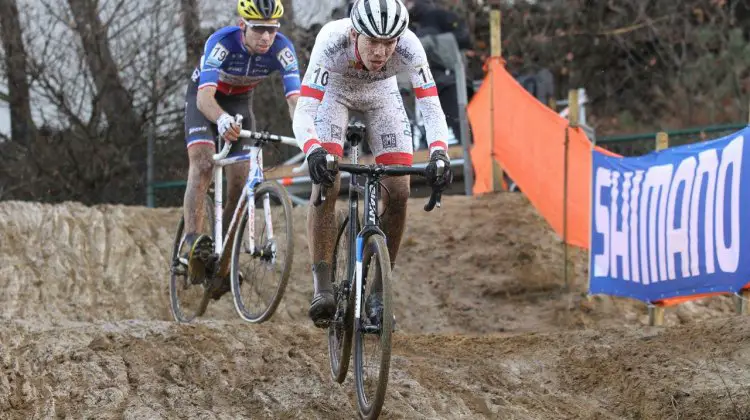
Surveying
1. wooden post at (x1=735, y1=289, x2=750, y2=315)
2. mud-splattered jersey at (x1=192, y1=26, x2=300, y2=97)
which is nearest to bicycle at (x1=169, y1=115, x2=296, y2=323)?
mud-splattered jersey at (x1=192, y1=26, x2=300, y2=97)

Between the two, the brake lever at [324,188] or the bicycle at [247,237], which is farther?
the bicycle at [247,237]

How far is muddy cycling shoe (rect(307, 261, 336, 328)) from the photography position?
671 centimetres

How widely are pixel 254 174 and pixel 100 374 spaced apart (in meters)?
2.16

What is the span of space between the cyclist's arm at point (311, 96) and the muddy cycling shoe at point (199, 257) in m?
2.45

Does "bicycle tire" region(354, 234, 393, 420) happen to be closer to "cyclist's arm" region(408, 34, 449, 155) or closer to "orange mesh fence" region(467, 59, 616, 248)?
"cyclist's arm" region(408, 34, 449, 155)

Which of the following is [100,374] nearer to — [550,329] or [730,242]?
[730,242]

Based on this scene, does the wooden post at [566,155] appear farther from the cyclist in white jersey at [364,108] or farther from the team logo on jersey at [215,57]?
the cyclist in white jersey at [364,108]

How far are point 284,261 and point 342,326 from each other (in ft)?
4.77

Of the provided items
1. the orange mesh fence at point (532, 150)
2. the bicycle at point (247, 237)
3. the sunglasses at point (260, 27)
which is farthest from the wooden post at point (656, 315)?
the sunglasses at point (260, 27)

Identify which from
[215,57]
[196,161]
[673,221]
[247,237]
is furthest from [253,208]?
[673,221]

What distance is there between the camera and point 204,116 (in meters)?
9.03

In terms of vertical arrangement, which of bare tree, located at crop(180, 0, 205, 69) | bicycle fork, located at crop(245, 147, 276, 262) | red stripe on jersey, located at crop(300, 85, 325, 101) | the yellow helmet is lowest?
bicycle fork, located at crop(245, 147, 276, 262)

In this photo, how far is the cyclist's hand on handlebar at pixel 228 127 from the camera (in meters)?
8.42

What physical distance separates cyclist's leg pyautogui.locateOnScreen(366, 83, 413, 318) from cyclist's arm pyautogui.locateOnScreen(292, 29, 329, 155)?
0.44 m
